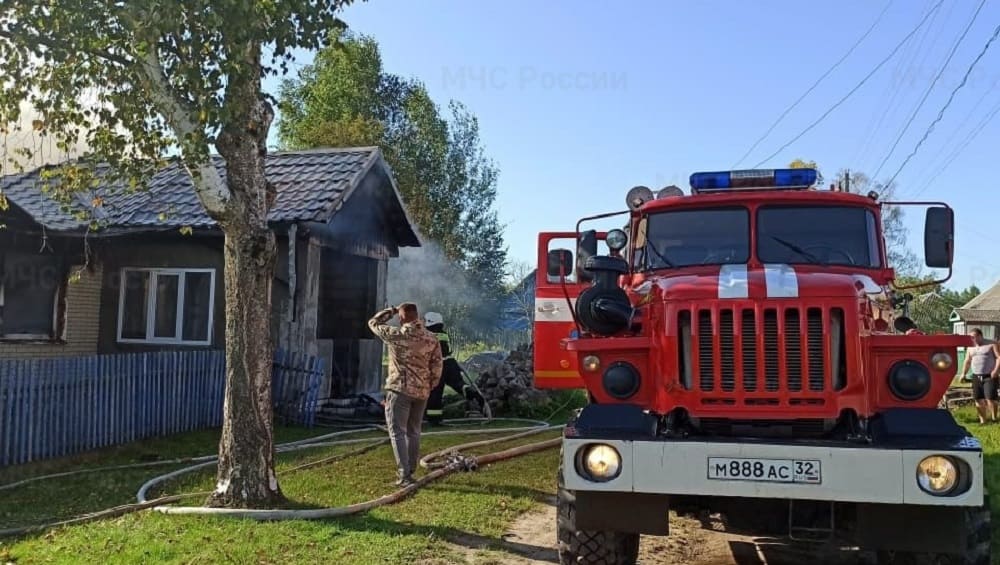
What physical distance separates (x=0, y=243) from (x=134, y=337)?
2.41 m

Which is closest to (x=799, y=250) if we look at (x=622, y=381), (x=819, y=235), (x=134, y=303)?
(x=819, y=235)

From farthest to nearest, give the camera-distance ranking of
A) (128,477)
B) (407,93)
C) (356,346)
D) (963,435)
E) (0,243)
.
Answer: (407,93), (356,346), (0,243), (128,477), (963,435)

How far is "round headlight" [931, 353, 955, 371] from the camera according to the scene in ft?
14.0

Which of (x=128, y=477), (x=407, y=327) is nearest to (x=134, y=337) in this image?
(x=128, y=477)

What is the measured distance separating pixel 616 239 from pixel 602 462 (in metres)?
1.95

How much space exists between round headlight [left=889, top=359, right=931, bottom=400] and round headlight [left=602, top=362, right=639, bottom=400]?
136 centimetres

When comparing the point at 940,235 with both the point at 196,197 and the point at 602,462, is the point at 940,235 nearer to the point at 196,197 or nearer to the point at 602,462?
the point at 602,462

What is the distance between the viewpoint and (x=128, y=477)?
7984mm

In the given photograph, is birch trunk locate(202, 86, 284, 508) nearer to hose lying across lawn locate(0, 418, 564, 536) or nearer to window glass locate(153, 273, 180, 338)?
hose lying across lawn locate(0, 418, 564, 536)

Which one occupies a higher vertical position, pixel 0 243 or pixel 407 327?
pixel 0 243

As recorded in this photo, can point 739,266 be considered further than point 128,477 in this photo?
No

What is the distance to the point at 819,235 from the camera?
544 cm

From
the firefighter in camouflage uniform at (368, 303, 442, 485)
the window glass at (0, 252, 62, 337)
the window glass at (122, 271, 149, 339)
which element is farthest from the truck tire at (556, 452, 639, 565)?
the window glass at (0, 252, 62, 337)

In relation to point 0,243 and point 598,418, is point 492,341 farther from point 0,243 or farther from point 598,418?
point 598,418
